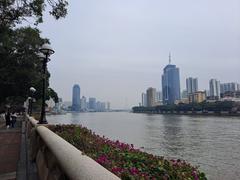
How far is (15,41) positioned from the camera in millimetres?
23594

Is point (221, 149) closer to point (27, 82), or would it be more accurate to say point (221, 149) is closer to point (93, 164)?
point (27, 82)

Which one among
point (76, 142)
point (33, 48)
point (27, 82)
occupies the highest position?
point (33, 48)

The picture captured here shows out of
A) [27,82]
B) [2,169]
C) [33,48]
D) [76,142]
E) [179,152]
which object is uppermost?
[33,48]

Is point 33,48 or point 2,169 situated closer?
point 2,169

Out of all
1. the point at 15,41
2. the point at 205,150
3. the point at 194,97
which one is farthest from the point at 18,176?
the point at 194,97

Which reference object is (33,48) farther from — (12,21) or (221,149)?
(221,149)

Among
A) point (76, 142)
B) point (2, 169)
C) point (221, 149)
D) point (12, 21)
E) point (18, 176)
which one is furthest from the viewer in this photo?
point (221, 149)

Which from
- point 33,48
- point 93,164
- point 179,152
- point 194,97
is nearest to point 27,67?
point 33,48

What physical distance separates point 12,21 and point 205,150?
21.6 metres

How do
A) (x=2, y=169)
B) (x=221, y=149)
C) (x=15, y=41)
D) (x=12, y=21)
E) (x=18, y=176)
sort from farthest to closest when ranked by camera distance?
(x=221, y=149), (x=15, y=41), (x=12, y=21), (x=2, y=169), (x=18, y=176)

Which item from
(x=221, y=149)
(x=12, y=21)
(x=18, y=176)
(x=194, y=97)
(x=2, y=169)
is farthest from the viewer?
(x=194, y=97)

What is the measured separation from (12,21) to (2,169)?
4.32 metres

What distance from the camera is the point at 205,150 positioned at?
25031 millimetres

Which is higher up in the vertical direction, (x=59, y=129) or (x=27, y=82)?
(x=27, y=82)
